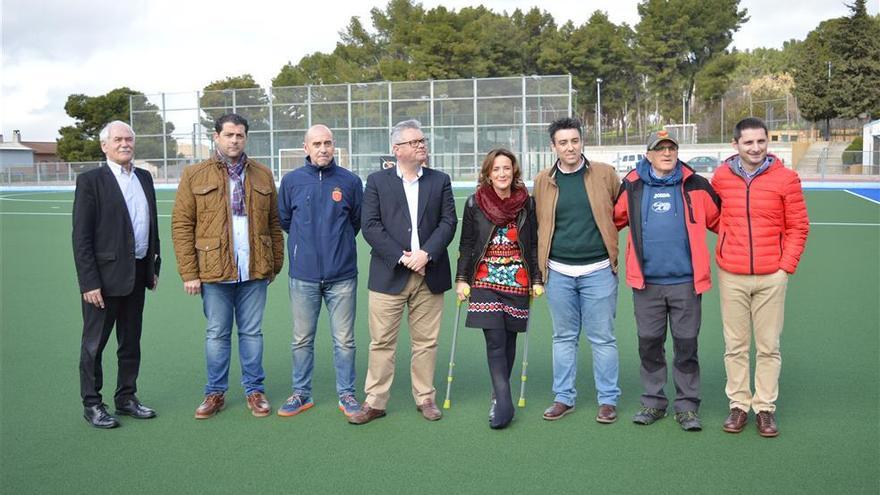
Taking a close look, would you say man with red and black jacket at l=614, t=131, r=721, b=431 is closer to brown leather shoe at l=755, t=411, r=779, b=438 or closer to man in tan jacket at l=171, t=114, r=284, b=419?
brown leather shoe at l=755, t=411, r=779, b=438

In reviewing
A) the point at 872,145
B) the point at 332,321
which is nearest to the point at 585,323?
the point at 332,321

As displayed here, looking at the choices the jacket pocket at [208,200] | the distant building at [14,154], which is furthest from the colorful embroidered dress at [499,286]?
the distant building at [14,154]

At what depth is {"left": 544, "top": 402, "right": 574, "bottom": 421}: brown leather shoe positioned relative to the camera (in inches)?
195

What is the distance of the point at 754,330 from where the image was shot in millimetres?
4723

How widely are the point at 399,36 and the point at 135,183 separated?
59243mm

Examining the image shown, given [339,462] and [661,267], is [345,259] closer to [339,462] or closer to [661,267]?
[339,462]

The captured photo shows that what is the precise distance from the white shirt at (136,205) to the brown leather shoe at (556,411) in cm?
269

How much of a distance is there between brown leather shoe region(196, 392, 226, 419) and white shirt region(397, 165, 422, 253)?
157 cm

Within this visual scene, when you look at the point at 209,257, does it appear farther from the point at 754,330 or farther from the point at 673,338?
the point at 754,330

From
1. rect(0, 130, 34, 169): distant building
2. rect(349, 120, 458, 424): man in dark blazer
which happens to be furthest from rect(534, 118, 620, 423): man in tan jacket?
rect(0, 130, 34, 169): distant building

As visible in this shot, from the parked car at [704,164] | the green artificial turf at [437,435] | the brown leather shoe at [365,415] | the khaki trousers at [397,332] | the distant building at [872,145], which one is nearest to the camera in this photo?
the green artificial turf at [437,435]

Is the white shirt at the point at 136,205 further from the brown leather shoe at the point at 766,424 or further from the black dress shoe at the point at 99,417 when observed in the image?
the brown leather shoe at the point at 766,424

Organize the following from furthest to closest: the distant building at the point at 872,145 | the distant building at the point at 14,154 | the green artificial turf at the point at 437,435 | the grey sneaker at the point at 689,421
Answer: the distant building at the point at 14,154, the distant building at the point at 872,145, the grey sneaker at the point at 689,421, the green artificial turf at the point at 437,435

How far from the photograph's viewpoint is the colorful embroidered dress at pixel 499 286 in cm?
492
